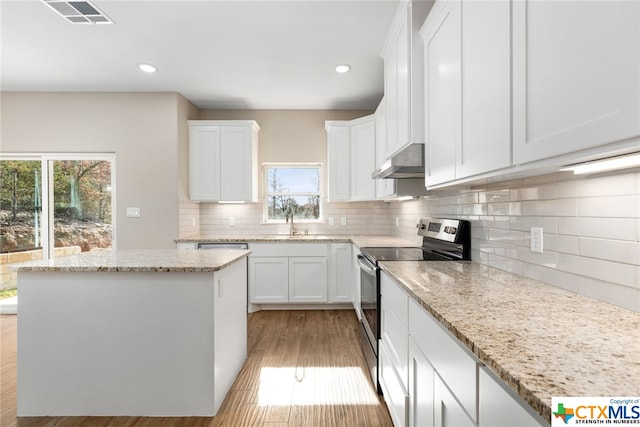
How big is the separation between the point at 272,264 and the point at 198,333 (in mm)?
1955

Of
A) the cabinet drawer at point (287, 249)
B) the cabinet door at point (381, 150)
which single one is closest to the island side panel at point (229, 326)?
the cabinet drawer at point (287, 249)

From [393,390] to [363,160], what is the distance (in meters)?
2.76

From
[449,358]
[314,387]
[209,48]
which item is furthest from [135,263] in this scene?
[209,48]

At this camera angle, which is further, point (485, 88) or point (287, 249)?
point (287, 249)

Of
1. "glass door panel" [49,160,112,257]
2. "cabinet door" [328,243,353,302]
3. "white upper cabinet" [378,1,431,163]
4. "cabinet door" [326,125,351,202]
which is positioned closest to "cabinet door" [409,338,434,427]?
"white upper cabinet" [378,1,431,163]

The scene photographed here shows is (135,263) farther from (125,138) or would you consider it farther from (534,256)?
(125,138)

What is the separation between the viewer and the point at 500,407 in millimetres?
706

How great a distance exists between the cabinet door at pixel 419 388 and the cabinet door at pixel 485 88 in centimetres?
77

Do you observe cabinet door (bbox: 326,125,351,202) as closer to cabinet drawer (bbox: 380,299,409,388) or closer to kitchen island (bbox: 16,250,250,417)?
cabinet drawer (bbox: 380,299,409,388)

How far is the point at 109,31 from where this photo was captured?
2604mm

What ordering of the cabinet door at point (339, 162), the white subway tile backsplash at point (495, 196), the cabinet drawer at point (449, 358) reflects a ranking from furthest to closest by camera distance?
the cabinet door at point (339, 162), the white subway tile backsplash at point (495, 196), the cabinet drawer at point (449, 358)

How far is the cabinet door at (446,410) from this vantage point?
91 centimetres

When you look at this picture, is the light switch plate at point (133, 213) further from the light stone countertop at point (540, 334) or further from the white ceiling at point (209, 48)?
the light stone countertop at point (540, 334)

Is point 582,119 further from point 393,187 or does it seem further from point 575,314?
point 393,187
